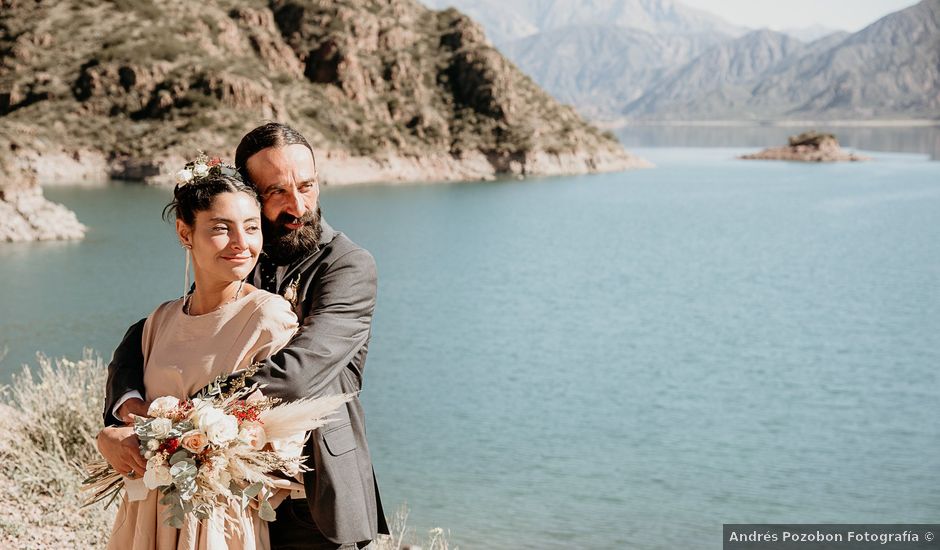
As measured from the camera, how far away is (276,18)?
7688 cm

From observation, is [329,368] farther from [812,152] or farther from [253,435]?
[812,152]

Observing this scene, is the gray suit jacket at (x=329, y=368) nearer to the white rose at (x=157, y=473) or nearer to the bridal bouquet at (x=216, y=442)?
the bridal bouquet at (x=216, y=442)

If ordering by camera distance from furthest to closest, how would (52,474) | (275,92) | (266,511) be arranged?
(275,92) < (52,474) < (266,511)

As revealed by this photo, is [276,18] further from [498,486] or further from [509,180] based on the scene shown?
[498,486]

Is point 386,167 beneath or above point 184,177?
beneath

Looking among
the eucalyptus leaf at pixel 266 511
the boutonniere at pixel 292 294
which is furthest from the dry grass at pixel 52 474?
the boutonniere at pixel 292 294

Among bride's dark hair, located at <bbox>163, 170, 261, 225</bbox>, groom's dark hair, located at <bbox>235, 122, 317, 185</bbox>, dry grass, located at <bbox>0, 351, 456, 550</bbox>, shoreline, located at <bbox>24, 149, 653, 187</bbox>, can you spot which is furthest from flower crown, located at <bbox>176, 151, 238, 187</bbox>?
shoreline, located at <bbox>24, 149, 653, 187</bbox>

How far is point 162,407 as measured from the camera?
103 inches

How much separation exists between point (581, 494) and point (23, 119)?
56.1 meters

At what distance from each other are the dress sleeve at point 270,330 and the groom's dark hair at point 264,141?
0.46 metres

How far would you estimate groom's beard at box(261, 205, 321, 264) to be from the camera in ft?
9.82

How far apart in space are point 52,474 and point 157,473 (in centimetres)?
408

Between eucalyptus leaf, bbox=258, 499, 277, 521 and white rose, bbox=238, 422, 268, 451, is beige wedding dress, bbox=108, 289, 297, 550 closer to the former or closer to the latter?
eucalyptus leaf, bbox=258, 499, 277, 521

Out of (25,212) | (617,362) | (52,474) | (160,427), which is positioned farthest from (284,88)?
(160,427)
